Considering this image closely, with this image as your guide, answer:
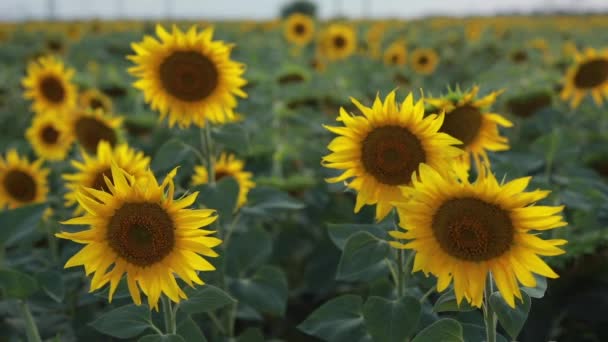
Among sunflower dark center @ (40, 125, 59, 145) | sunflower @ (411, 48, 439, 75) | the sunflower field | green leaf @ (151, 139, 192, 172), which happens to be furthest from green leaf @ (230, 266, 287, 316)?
sunflower @ (411, 48, 439, 75)

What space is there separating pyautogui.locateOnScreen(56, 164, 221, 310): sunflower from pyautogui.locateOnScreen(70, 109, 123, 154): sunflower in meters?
→ 1.49

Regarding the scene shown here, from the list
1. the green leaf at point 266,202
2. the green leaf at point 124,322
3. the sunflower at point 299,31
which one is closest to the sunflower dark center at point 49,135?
the green leaf at point 266,202

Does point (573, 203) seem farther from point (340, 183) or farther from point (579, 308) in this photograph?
point (340, 183)

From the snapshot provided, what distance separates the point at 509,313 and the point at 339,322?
0.59 m

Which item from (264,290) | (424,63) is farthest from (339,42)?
(264,290)

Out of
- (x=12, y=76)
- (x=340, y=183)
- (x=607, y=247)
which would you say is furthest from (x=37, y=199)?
(x=12, y=76)

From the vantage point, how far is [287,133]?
4438 millimetres

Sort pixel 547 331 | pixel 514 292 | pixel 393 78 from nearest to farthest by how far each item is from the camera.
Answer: pixel 514 292 < pixel 547 331 < pixel 393 78

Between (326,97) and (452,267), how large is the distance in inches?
148

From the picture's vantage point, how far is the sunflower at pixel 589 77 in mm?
3645

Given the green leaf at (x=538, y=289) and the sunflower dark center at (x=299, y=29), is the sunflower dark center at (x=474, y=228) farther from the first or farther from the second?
the sunflower dark center at (x=299, y=29)

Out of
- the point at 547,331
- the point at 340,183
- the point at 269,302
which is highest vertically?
the point at 340,183

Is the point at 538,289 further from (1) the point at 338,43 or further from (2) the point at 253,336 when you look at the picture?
(1) the point at 338,43

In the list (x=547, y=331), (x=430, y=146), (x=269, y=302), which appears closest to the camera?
(x=430, y=146)
